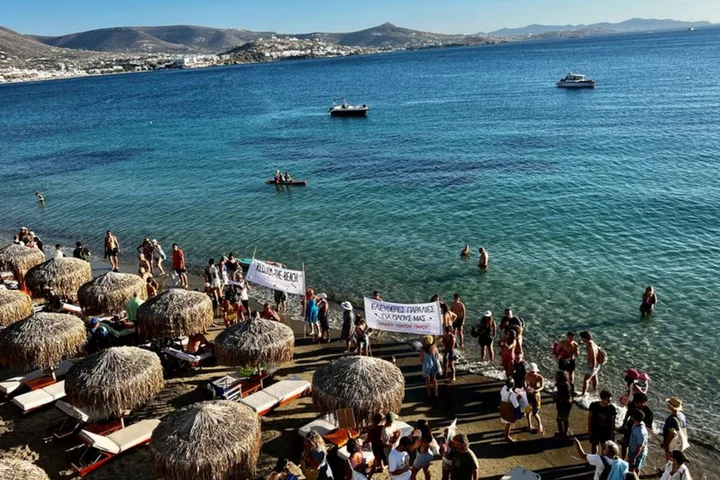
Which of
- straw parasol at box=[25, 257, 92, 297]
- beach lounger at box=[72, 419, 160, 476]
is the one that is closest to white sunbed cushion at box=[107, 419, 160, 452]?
beach lounger at box=[72, 419, 160, 476]

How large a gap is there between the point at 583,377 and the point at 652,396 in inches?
62.0

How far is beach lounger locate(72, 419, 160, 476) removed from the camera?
10.6 meters

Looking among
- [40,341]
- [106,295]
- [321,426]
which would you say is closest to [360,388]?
[321,426]

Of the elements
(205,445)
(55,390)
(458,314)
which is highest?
(205,445)

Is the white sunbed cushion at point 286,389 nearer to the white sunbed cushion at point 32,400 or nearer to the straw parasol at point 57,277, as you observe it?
the white sunbed cushion at point 32,400

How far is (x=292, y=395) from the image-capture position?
1256 cm

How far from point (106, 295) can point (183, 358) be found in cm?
347

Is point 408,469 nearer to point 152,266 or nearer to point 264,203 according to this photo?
point 152,266

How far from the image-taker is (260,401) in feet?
39.7

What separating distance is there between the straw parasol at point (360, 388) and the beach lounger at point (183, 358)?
4.66 meters

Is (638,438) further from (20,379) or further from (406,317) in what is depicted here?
(20,379)

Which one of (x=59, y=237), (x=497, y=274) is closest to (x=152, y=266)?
(x=59, y=237)

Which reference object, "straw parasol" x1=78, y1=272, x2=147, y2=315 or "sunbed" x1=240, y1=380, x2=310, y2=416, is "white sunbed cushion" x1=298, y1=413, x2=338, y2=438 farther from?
"straw parasol" x1=78, y1=272, x2=147, y2=315

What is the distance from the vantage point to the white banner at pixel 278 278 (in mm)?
14984
